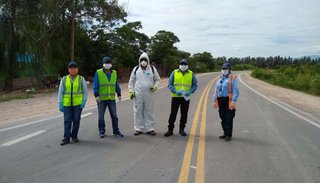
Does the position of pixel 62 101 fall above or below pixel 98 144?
above

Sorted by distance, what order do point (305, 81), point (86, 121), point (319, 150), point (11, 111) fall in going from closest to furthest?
point (319, 150) → point (86, 121) → point (11, 111) → point (305, 81)

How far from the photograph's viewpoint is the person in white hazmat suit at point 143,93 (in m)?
8.32

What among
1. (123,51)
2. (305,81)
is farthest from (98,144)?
(123,51)

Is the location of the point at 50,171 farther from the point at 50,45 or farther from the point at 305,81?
the point at 305,81

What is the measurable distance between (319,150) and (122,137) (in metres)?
4.07

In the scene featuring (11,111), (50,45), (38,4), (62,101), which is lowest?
(11,111)

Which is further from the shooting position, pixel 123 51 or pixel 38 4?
pixel 123 51

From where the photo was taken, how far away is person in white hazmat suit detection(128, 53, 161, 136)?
832 cm

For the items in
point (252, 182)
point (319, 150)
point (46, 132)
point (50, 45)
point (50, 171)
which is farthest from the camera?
point (50, 45)

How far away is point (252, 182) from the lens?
5.03 metres

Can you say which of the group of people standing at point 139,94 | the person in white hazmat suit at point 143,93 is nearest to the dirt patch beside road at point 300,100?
the group of people standing at point 139,94

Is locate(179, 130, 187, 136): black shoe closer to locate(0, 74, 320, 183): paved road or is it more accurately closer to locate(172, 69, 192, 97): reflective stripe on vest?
locate(0, 74, 320, 183): paved road

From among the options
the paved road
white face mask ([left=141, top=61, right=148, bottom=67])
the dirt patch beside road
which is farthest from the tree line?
white face mask ([left=141, top=61, right=148, bottom=67])

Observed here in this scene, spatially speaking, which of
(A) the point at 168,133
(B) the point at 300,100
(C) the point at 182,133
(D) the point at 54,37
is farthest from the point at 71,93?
(D) the point at 54,37
